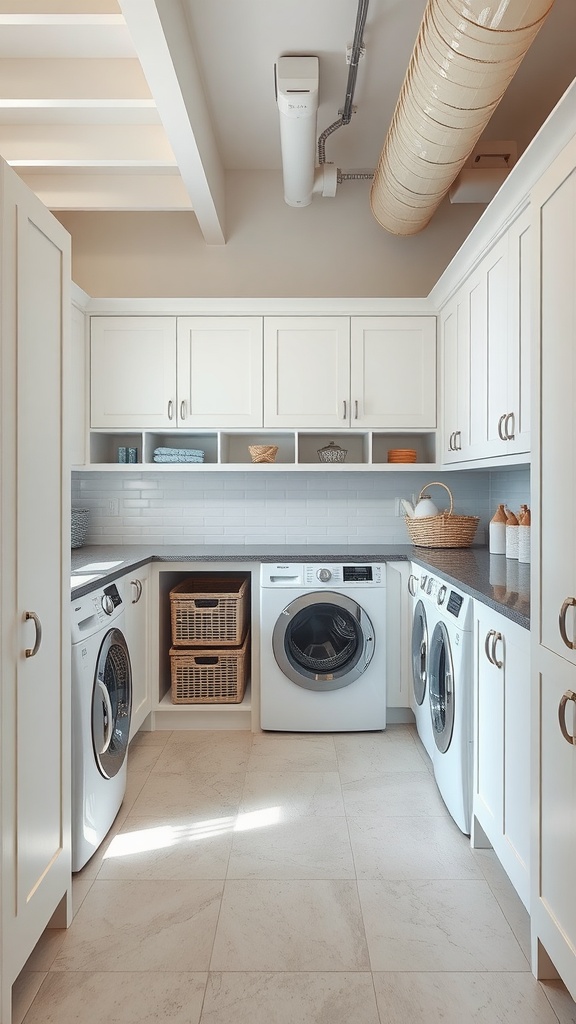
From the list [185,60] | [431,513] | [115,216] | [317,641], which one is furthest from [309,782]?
[115,216]

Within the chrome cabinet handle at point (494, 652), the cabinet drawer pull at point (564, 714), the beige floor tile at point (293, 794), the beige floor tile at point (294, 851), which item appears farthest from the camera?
the beige floor tile at point (293, 794)

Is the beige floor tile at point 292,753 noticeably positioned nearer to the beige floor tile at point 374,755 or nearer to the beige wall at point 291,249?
the beige floor tile at point 374,755

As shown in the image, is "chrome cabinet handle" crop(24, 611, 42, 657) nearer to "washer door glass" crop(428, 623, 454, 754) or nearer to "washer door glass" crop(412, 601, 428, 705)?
"washer door glass" crop(428, 623, 454, 754)

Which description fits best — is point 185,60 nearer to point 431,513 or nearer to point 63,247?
point 63,247

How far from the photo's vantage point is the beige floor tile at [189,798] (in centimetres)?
238

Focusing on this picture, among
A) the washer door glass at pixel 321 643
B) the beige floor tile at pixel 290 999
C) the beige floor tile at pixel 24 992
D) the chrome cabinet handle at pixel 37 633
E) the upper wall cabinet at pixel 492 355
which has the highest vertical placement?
the upper wall cabinet at pixel 492 355

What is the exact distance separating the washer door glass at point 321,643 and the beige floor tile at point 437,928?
4.03 ft

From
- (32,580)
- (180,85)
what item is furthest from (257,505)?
(32,580)

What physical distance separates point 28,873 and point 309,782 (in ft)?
4.62

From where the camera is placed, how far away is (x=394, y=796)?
99.5 inches

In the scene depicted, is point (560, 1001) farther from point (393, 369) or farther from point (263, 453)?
point (393, 369)

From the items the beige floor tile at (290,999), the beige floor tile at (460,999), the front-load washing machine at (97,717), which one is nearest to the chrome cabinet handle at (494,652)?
the beige floor tile at (460,999)

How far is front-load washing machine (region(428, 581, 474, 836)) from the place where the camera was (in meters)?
2.17

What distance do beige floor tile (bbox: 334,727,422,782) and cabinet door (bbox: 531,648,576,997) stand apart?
1.24 metres
